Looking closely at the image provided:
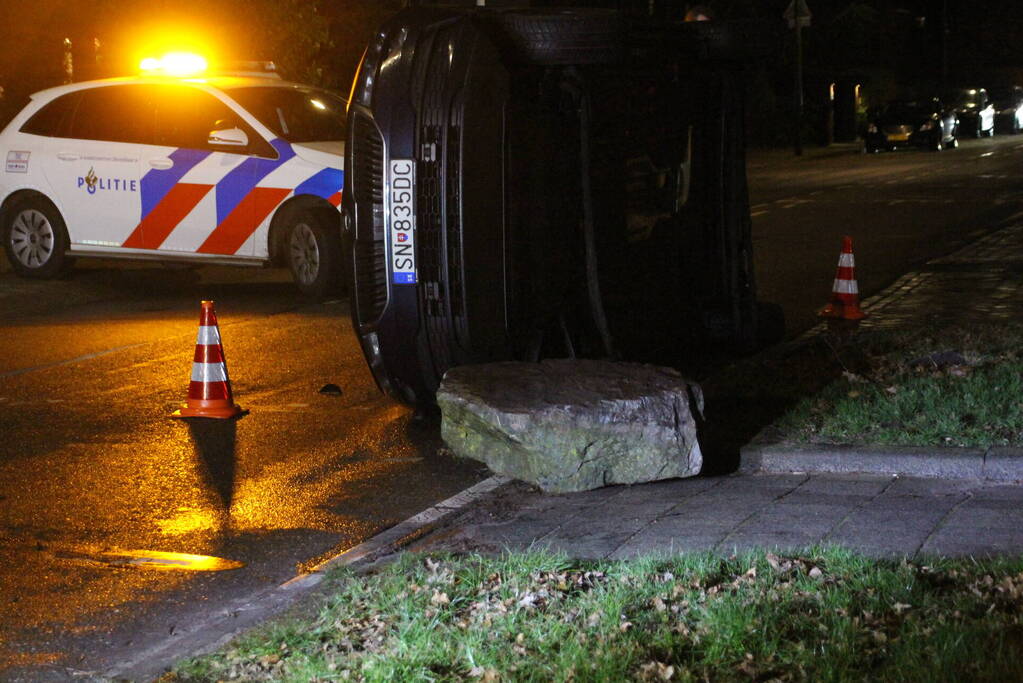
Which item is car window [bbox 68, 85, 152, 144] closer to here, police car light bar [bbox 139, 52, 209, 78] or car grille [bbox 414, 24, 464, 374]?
police car light bar [bbox 139, 52, 209, 78]

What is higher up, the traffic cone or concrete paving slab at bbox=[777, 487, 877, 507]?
the traffic cone

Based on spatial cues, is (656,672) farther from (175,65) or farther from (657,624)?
(175,65)

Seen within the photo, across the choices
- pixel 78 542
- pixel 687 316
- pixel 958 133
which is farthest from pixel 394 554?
pixel 958 133

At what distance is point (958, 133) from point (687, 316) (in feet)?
139

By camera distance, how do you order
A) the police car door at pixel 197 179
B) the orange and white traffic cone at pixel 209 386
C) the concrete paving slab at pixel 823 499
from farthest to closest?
the police car door at pixel 197 179
the orange and white traffic cone at pixel 209 386
the concrete paving slab at pixel 823 499

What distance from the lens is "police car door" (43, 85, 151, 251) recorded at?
44.5ft

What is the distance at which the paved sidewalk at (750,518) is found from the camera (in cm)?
541

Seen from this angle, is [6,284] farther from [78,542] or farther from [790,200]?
[790,200]

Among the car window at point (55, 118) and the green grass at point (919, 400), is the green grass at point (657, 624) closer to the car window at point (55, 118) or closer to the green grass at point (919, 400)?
the green grass at point (919, 400)

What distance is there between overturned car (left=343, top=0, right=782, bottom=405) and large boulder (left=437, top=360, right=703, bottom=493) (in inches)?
39.6

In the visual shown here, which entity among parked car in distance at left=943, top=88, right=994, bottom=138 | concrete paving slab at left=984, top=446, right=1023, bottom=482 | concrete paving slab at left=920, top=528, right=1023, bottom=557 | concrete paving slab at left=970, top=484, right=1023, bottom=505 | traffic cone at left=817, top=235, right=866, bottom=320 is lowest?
concrete paving slab at left=920, top=528, right=1023, bottom=557

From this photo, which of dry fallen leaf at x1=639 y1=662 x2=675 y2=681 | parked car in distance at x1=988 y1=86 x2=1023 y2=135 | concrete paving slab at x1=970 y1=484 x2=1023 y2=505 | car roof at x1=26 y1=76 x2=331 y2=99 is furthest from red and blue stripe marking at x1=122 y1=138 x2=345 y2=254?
parked car in distance at x1=988 y1=86 x2=1023 y2=135

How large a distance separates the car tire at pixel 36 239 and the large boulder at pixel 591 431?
850 centimetres

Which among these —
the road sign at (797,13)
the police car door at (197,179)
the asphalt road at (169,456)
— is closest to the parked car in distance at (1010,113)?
the road sign at (797,13)
